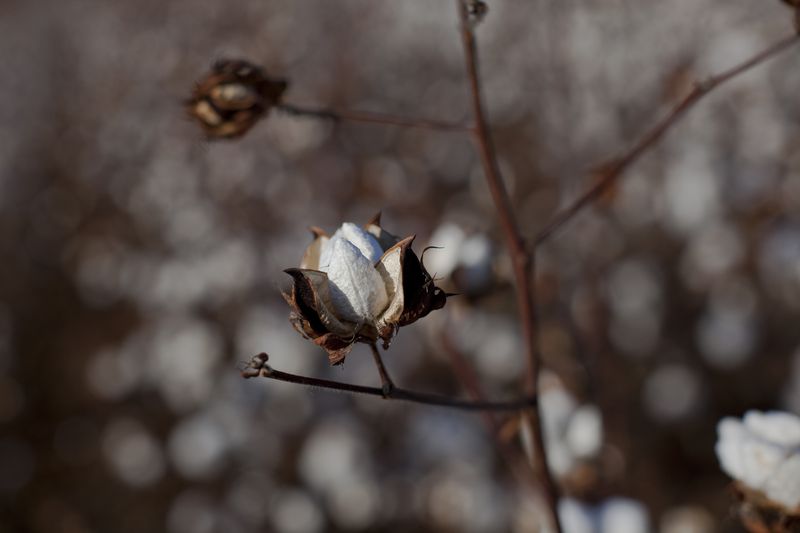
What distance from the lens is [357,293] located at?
809 mm

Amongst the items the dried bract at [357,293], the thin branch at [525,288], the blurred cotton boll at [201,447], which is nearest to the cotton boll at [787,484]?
the thin branch at [525,288]

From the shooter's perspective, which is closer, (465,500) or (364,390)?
(364,390)

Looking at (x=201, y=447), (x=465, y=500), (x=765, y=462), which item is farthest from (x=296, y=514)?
(x=765, y=462)

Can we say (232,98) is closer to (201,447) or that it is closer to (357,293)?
(357,293)

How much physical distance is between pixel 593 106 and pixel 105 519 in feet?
10.9

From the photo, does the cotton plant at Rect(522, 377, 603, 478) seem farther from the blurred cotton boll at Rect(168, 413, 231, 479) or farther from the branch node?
the blurred cotton boll at Rect(168, 413, 231, 479)

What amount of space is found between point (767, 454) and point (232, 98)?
1.00 metres

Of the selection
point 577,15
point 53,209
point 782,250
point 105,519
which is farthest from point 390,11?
point 105,519

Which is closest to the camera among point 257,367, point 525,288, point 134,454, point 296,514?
point 257,367

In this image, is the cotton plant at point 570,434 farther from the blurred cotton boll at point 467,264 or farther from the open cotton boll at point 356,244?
the open cotton boll at point 356,244

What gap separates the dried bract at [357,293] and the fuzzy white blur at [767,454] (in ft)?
Result: 1.63

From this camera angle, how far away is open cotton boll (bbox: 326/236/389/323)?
0.80 m

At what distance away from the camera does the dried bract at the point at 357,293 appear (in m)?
0.80

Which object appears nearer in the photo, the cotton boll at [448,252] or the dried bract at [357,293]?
the dried bract at [357,293]
